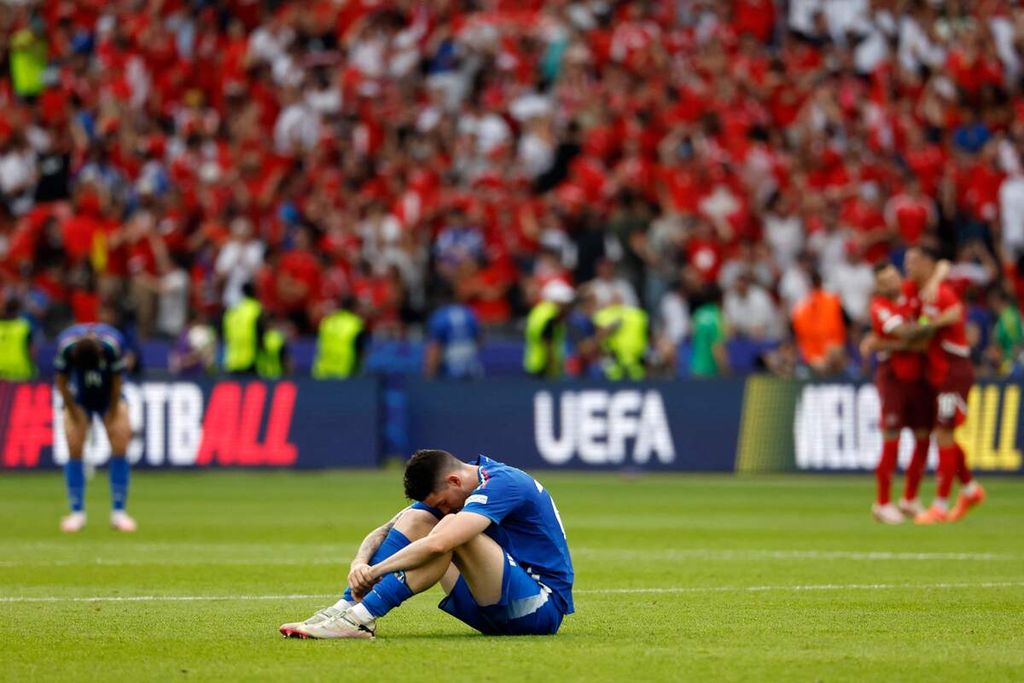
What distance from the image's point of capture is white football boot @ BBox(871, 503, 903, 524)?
17.8 m

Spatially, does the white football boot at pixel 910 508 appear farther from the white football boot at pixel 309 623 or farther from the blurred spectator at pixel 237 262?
the blurred spectator at pixel 237 262

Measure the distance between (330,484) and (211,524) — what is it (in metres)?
6.09

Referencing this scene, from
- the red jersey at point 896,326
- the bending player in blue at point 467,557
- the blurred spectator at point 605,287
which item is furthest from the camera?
the blurred spectator at point 605,287

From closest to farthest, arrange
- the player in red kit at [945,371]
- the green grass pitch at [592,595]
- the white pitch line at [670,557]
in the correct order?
the green grass pitch at [592,595] < the white pitch line at [670,557] < the player in red kit at [945,371]

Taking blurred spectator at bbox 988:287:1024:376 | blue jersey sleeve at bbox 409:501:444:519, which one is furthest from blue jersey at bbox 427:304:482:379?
blue jersey sleeve at bbox 409:501:444:519

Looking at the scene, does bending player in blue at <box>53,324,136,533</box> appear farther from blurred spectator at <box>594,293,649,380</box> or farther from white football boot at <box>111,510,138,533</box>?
blurred spectator at <box>594,293,649,380</box>

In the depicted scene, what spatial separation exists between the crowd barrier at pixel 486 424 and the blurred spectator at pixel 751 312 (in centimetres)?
281

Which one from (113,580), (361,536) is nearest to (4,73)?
(361,536)

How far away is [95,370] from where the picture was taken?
1694cm

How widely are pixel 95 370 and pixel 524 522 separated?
888 cm

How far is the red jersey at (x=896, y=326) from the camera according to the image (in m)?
17.2

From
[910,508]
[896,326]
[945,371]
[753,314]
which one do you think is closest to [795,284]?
[753,314]

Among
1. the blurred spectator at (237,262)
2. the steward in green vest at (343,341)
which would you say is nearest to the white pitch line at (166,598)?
the steward in green vest at (343,341)

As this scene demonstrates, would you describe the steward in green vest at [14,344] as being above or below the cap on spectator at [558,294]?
below
